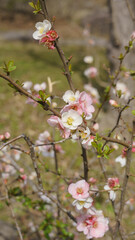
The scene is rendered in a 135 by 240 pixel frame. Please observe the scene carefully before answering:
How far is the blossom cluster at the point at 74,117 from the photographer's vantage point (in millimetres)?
665

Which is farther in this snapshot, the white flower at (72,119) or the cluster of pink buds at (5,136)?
the cluster of pink buds at (5,136)

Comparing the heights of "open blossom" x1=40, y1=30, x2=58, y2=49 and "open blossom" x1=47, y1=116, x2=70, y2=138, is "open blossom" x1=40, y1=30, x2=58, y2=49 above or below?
above

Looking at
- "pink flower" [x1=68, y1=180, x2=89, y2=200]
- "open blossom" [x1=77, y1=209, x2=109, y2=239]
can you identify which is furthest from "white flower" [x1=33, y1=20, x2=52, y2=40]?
"open blossom" [x1=77, y1=209, x2=109, y2=239]

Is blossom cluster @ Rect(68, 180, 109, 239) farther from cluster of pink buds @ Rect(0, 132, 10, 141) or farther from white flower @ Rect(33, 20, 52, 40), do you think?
white flower @ Rect(33, 20, 52, 40)

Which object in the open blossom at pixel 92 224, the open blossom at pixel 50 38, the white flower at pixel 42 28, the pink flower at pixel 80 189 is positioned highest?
the white flower at pixel 42 28

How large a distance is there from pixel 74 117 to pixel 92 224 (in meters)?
0.46

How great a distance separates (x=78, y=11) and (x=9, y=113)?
11294 mm

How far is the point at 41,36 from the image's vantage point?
2.41 feet

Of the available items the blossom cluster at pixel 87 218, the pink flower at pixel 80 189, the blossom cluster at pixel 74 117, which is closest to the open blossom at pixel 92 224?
the blossom cluster at pixel 87 218

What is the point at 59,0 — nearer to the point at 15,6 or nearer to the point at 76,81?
the point at 15,6

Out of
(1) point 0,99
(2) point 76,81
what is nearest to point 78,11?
(2) point 76,81

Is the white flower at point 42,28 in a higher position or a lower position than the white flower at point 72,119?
higher

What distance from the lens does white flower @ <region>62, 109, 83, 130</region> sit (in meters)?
0.66

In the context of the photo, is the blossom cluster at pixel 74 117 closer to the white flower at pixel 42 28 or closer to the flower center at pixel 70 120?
the flower center at pixel 70 120
